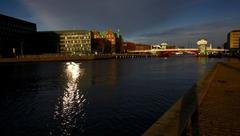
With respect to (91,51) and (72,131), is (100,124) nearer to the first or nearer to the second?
(72,131)

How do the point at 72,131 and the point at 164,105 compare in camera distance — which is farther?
the point at 164,105

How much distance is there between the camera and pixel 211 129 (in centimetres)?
960

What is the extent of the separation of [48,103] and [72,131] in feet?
27.7

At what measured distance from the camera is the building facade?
607 ft

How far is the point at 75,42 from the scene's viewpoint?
188 meters

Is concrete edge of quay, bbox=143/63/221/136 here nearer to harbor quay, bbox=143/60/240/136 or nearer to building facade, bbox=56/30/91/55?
harbor quay, bbox=143/60/240/136

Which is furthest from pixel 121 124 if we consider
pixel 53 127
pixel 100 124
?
pixel 53 127

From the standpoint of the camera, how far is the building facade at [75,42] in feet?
607

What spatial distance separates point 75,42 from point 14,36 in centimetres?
4792

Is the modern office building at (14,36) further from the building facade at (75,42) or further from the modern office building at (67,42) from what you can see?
the building facade at (75,42)

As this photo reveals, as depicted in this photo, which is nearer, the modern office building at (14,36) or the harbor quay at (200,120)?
the harbor quay at (200,120)

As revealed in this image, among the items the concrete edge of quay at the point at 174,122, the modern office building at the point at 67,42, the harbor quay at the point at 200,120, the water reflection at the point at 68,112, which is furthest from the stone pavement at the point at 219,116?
the modern office building at the point at 67,42

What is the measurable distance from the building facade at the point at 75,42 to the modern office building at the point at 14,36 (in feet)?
74.3

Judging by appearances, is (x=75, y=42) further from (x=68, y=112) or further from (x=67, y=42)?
(x=68, y=112)
